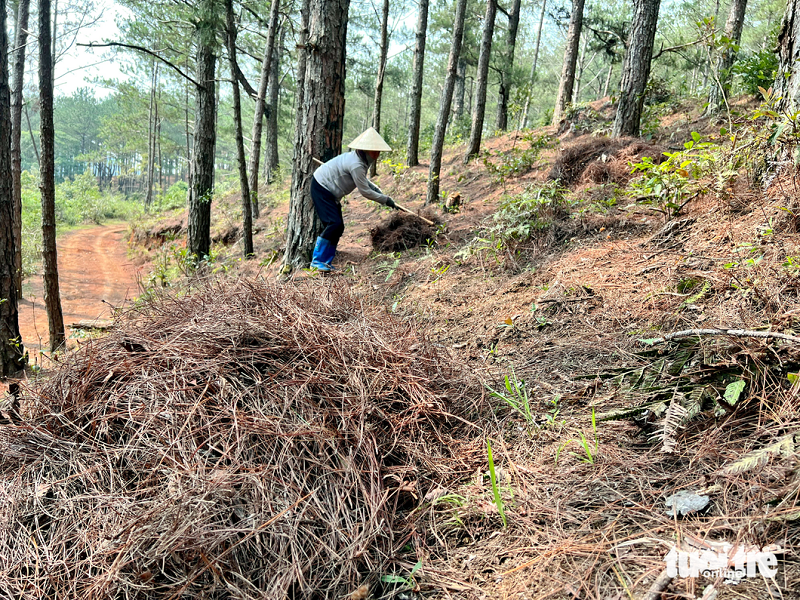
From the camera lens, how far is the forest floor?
1.57 meters

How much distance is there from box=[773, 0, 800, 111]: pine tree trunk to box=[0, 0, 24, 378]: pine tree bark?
8.32 meters

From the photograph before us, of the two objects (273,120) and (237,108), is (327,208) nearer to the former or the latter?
(237,108)

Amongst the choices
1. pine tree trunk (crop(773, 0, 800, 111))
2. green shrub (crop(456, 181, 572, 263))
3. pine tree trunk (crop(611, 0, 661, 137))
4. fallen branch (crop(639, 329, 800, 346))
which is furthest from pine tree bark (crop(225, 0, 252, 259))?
fallen branch (crop(639, 329, 800, 346))

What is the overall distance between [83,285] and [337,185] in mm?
10047

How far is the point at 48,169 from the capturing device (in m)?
6.27

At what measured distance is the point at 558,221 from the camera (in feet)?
16.2

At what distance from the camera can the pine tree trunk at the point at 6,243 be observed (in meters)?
6.00

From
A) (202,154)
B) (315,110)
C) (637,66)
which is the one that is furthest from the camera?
(202,154)

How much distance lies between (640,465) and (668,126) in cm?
760

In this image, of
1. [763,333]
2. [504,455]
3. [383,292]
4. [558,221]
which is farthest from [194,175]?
[763,333]

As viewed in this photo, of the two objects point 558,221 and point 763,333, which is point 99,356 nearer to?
point 763,333

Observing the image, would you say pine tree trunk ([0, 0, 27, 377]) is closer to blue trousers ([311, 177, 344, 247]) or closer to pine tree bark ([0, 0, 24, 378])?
pine tree bark ([0, 0, 24, 378])

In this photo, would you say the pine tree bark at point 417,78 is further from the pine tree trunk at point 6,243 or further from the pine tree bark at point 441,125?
the pine tree trunk at point 6,243

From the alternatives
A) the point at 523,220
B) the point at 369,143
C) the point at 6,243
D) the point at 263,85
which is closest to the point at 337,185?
the point at 369,143
